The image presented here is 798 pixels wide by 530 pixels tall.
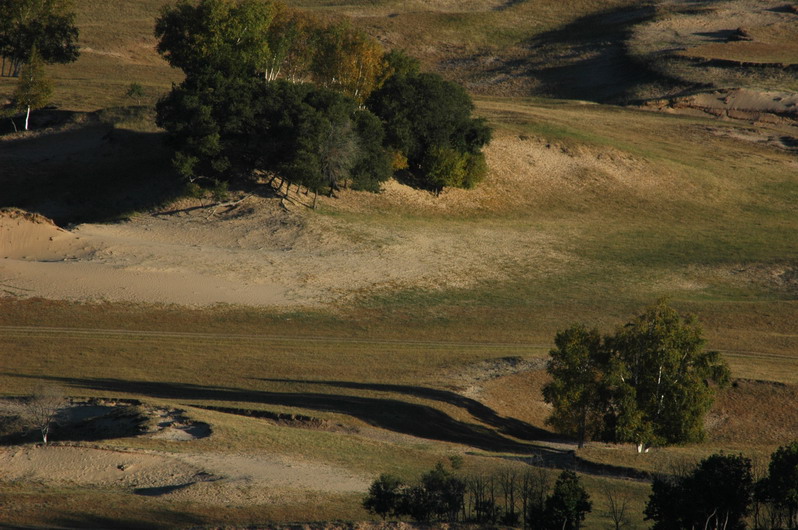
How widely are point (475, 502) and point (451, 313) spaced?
25.0m

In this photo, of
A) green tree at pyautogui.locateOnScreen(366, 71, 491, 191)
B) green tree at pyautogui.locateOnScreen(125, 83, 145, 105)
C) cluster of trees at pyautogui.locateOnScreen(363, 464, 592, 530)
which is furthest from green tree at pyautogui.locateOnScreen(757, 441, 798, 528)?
green tree at pyautogui.locateOnScreen(125, 83, 145, 105)

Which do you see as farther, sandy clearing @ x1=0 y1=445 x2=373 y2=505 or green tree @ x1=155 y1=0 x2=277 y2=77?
green tree @ x1=155 y1=0 x2=277 y2=77

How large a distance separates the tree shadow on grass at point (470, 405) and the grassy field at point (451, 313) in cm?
15

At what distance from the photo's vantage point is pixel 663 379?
32188mm

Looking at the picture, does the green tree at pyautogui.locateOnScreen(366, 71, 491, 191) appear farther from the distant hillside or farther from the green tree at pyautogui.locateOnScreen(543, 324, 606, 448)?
the green tree at pyautogui.locateOnScreen(543, 324, 606, 448)

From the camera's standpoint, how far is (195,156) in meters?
61.0

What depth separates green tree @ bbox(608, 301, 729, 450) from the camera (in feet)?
104

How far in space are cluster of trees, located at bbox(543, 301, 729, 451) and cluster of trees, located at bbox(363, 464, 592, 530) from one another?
8.17 meters

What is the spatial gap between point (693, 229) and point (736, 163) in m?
15.6

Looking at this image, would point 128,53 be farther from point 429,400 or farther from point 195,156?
point 429,400

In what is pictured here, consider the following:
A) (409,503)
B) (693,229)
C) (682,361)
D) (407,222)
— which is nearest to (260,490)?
(409,503)

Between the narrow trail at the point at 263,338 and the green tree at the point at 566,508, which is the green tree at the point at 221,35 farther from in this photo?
the green tree at the point at 566,508

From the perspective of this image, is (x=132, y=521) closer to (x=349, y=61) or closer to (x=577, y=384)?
(x=577, y=384)

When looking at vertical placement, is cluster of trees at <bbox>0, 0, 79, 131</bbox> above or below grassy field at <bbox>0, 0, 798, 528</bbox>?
above
